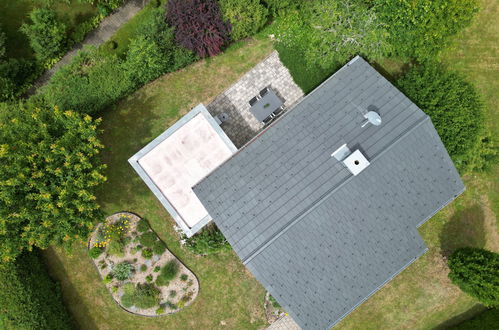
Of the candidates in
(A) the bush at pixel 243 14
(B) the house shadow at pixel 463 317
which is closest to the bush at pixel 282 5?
(A) the bush at pixel 243 14

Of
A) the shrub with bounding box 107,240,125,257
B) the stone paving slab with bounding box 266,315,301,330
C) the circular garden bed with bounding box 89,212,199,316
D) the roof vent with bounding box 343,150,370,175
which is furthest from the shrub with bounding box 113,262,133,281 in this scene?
the roof vent with bounding box 343,150,370,175

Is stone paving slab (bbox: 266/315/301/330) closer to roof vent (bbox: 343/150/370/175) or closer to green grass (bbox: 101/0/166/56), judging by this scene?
roof vent (bbox: 343/150/370/175)

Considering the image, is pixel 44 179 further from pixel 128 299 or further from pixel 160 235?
pixel 128 299

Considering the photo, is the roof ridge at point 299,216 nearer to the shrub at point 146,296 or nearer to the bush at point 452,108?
the bush at point 452,108

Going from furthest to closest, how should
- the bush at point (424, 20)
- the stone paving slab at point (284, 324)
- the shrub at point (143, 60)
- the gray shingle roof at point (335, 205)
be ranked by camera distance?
the stone paving slab at point (284, 324)
the shrub at point (143, 60)
the bush at point (424, 20)
the gray shingle roof at point (335, 205)

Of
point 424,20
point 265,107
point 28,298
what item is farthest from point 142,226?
point 424,20
